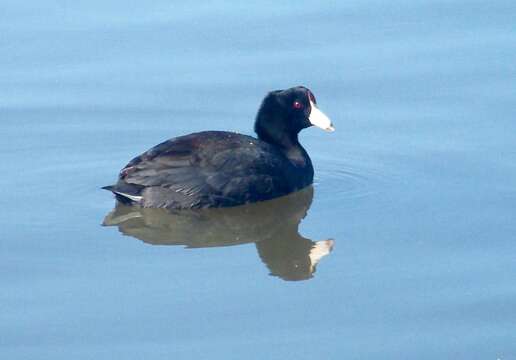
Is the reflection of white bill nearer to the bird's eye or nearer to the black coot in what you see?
the black coot

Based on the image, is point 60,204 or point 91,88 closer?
point 60,204

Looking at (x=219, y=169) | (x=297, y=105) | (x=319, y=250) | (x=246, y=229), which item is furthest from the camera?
(x=297, y=105)

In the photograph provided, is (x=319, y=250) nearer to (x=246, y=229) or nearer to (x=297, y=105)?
(x=246, y=229)

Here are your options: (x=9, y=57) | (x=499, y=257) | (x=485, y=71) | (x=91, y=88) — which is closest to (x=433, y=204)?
(x=499, y=257)

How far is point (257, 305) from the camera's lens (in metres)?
6.70

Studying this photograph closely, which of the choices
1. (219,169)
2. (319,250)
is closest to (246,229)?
(219,169)

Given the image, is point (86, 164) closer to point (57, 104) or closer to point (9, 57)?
point (57, 104)

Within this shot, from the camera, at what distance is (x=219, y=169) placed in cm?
856

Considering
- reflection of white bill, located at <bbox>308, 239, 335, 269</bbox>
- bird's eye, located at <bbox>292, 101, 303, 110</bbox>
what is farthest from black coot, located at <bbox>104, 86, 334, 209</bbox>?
reflection of white bill, located at <bbox>308, 239, 335, 269</bbox>

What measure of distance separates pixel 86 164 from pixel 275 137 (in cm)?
133

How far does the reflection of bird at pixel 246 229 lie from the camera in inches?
300

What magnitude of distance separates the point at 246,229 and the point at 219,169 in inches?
21.3

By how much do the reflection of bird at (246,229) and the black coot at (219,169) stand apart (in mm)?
63

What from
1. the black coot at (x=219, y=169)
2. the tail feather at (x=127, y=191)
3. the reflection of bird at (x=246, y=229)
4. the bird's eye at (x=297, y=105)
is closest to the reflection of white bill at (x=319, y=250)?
the reflection of bird at (x=246, y=229)
